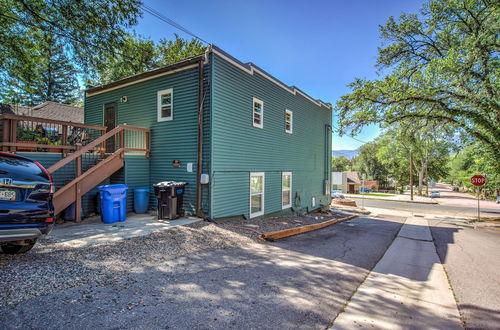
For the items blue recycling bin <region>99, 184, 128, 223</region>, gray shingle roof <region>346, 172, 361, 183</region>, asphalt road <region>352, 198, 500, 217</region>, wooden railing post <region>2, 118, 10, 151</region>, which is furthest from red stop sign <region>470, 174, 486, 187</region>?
gray shingle roof <region>346, 172, 361, 183</region>

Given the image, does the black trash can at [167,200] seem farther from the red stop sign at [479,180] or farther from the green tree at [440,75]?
the red stop sign at [479,180]

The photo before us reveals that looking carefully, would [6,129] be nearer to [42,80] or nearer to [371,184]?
[42,80]

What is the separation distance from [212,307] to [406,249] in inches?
261

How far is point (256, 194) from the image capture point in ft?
31.8

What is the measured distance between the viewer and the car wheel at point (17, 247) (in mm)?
3705

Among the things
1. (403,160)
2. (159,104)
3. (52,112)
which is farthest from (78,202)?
(403,160)

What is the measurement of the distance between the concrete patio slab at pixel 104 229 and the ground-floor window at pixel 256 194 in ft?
9.06

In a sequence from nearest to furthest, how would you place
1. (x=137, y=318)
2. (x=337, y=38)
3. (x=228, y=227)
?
(x=137, y=318), (x=228, y=227), (x=337, y=38)

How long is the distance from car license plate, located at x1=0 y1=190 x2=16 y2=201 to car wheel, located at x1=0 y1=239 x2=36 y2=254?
0.95m

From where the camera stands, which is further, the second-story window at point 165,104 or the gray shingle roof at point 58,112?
the gray shingle roof at point 58,112

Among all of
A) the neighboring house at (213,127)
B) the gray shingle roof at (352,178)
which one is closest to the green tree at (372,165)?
the gray shingle roof at (352,178)

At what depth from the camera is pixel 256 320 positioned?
2.66m

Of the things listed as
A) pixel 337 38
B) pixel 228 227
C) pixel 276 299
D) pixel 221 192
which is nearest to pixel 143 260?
pixel 276 299

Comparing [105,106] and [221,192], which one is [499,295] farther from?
[105,106]
